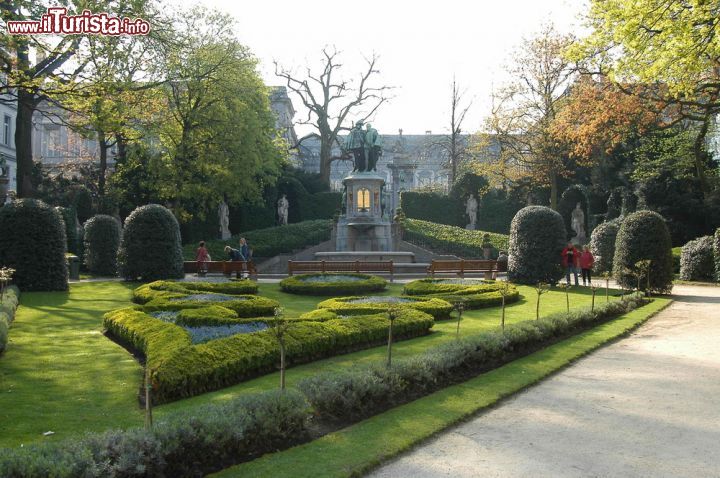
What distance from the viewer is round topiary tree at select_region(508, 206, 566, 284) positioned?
767 inches

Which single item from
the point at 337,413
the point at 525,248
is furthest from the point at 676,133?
the point at 337,413

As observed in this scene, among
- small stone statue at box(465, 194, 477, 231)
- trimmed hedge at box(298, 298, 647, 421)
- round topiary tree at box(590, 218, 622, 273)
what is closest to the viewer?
trimmed hedge at box(298, 298, 647, 421)

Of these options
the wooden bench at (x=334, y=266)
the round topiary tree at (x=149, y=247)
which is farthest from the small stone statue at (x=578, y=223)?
the round topiary tree at (x=149, y=247)

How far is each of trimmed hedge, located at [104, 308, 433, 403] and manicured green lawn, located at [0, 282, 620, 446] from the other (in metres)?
0.17

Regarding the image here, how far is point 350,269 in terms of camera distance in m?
21.4

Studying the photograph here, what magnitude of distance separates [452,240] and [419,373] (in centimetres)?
2590

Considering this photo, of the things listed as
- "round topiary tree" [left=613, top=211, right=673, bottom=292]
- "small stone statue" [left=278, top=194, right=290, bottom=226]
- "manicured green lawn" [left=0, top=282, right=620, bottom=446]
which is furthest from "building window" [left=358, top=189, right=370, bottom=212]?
"manicured green lawn" [left=0, top=282, right=620, bottom=446]

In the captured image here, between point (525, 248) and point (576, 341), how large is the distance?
9.29 meters

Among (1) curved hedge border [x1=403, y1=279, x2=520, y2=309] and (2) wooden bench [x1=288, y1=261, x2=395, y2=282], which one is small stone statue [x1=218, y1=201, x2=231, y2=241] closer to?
(2) wooden bench [x1=288, y1=261, x2=395, y2=282]

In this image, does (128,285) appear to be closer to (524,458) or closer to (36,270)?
(36,270)

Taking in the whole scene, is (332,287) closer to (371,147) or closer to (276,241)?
(371,147)

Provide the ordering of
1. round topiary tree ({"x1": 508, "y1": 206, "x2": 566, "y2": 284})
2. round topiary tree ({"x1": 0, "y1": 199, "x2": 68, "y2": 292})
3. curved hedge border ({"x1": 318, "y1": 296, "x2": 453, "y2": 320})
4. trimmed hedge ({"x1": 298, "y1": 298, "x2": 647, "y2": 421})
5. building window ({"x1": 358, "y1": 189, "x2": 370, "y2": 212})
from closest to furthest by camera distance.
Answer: trimmed hedge ({"x1": 298, "y1": 298, "x2": 647, "y2": 421}) < curved hedge border ({"x1": 318, "y1": 296, "x2": 453, "y2": 320}) < round topiary tree ({"x1": 0, "y1": 199, "x2": 68, "y2": 292}) < round topiary tree ({"x1": 508, "y1": 206, "x2": 566, "y2": 284}) < building window ({"x1": 358, "y1": 189, "x2": 370, "y2": 212})

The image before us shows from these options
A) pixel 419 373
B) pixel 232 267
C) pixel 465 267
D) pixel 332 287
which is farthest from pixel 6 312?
pixel 465 267

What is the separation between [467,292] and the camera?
15805mm
